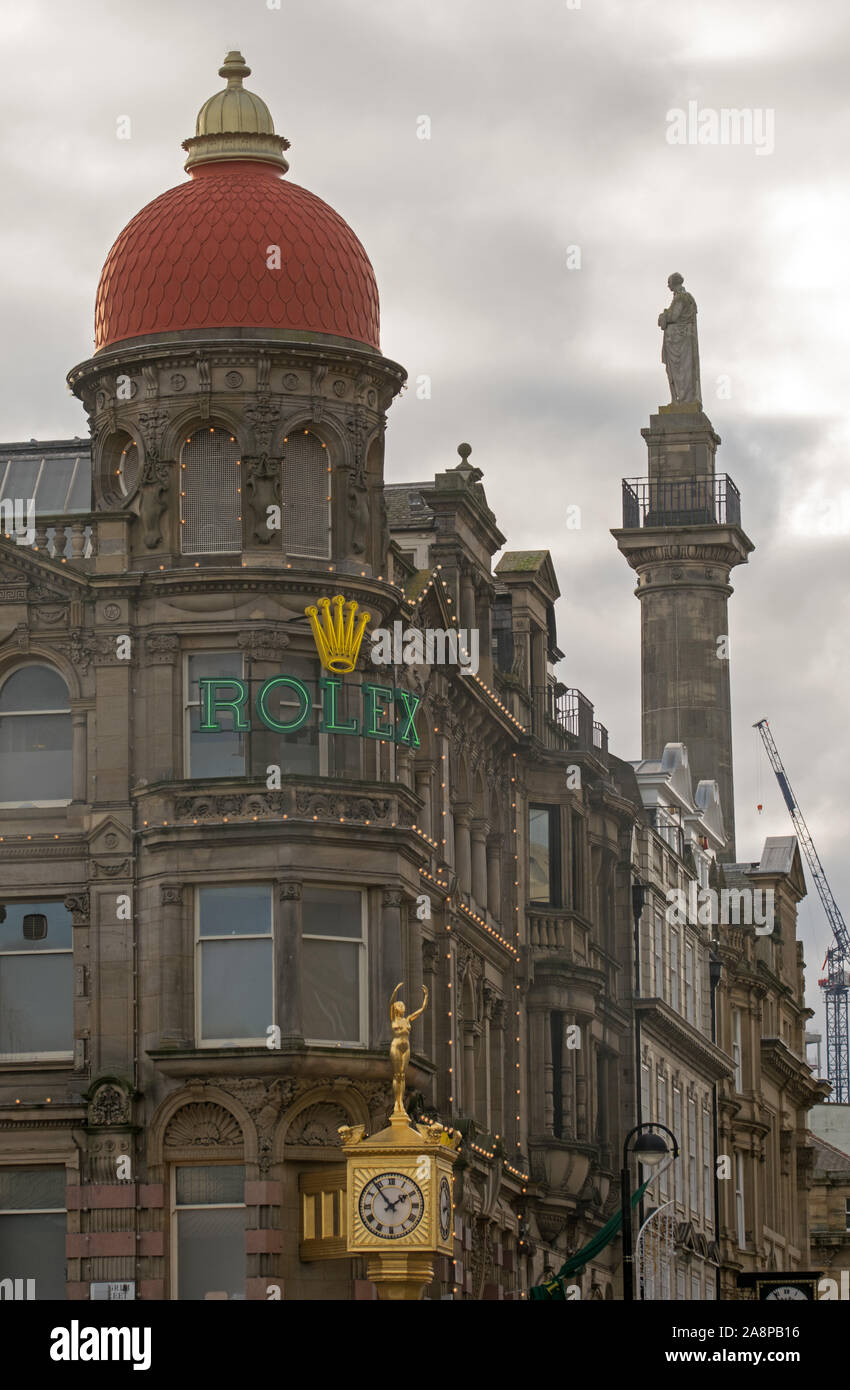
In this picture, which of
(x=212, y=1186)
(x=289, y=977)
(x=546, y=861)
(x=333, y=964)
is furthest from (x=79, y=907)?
(x=546, y=861)

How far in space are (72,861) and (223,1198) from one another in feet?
21.3

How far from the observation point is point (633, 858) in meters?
79.6

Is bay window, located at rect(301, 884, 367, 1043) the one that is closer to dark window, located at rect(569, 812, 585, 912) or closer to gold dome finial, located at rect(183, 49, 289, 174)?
gold dome finial, located at rect(183, 49, 289, 174)

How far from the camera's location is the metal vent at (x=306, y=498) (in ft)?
191

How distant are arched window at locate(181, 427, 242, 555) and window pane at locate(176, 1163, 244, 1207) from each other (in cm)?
1077

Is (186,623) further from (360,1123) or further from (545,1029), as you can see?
(545,1029)

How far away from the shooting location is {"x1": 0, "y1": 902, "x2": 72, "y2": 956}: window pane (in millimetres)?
57188

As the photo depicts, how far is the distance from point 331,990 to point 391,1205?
158 inches

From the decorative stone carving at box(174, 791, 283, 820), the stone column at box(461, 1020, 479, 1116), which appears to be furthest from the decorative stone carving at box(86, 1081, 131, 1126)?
the stone column at box(461, 1020, 479, 1116)

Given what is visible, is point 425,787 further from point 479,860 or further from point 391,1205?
point 391,1205

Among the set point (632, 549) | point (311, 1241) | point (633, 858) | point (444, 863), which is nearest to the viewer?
point (311, 1241)

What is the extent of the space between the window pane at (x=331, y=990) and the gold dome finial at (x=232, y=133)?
14761 millimetres

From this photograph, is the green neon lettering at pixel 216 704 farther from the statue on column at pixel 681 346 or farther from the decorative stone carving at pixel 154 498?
the statue on column at pixel 681 346
